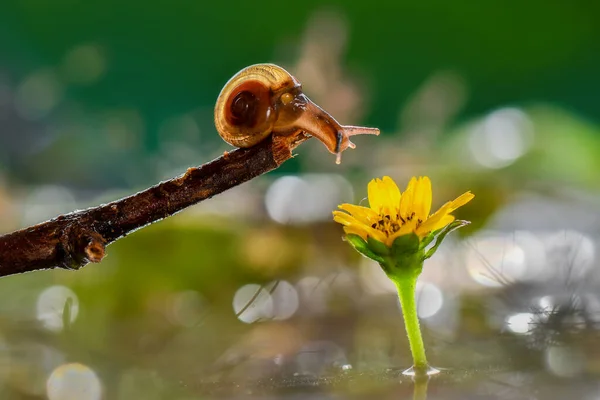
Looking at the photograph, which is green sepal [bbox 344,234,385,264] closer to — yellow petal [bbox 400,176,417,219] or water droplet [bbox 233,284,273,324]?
yellow petal [bbox 400,176,417,219]

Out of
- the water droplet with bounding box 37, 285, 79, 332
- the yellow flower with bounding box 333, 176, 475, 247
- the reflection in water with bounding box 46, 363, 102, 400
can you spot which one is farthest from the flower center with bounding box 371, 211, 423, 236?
the water droplet with bounding box 37, 285, 79, 332

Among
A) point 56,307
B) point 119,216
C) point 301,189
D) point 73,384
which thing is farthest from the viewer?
point 301,189

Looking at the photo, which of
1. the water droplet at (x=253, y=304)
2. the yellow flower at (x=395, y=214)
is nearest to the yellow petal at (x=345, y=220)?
the yellow flower at (x=395, y=214)

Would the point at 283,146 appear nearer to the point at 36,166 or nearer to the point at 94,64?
the point at 36,166

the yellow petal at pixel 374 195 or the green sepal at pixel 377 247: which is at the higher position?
the yellow petal at pixel 374 195

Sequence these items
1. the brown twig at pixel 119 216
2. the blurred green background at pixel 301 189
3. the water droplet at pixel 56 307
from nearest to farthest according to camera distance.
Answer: the brown twig at pixel 119 216
the blurred green background at pixel 301 189
the water droplet at pixel 56 307

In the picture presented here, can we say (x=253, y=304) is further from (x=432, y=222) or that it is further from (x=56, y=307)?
(x=432, y=222)

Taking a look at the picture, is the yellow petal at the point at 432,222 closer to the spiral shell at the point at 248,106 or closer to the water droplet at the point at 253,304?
the spiral shell at the point at 248,106

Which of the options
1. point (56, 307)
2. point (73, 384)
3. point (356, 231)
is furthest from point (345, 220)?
point (56, 307)
